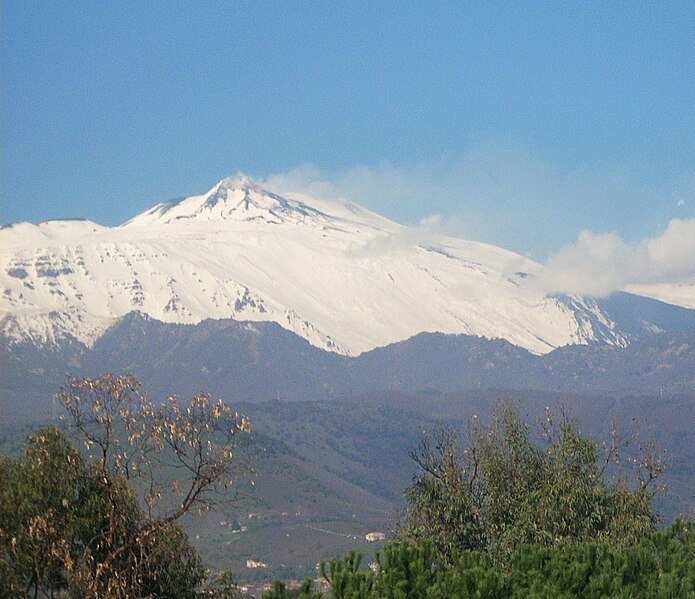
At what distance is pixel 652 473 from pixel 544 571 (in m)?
17.6

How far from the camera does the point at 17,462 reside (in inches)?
1222

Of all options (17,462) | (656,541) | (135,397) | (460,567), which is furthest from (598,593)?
(17,462)

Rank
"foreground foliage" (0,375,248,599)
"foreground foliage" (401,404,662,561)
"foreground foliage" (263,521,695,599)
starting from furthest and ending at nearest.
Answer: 1. "foreground foliage" (401,404,662,561)
2. "foreground foliage" (0,375,248,599)
3. "foreground foliage" (263,521,695,599)

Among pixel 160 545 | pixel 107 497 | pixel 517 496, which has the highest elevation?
pixel 517 496

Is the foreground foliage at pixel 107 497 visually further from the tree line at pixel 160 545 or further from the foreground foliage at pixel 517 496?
the foreground foliage at pixel 517 496

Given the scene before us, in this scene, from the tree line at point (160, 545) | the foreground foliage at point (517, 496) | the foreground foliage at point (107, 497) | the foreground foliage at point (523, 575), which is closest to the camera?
the foreground foliage at point (523, 575)

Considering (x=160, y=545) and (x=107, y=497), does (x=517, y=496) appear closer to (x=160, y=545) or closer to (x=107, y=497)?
(x=160, y=545)

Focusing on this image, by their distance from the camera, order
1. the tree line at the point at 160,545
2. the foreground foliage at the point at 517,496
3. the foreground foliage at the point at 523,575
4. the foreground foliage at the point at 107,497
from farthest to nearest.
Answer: the foreground foliage at the point at 517,496
the foreground foliage at the point at 107,497
the tree line at the point at 160,545
the foreground foliage at the point at 523,575

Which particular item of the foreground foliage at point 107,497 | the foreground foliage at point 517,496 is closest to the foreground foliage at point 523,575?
the foreground foliage at point 107,497

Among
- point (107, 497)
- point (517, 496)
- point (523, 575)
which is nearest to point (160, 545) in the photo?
point (107, 497)

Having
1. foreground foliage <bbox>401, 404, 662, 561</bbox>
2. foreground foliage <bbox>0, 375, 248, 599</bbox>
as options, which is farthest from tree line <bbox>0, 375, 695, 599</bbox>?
foreground foliage <bbox>401, 404, 662, 561</bbox>

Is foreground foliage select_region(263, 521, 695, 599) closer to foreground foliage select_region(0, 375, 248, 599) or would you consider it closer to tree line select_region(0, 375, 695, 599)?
tree line select_region(0, 375, 695, 599)

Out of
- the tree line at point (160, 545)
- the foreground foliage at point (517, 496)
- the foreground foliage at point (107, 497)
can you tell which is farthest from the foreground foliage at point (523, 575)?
the foreground foliage at point (517, 496)

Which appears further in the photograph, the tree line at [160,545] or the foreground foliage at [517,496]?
the foreground foliage at [517,496]
